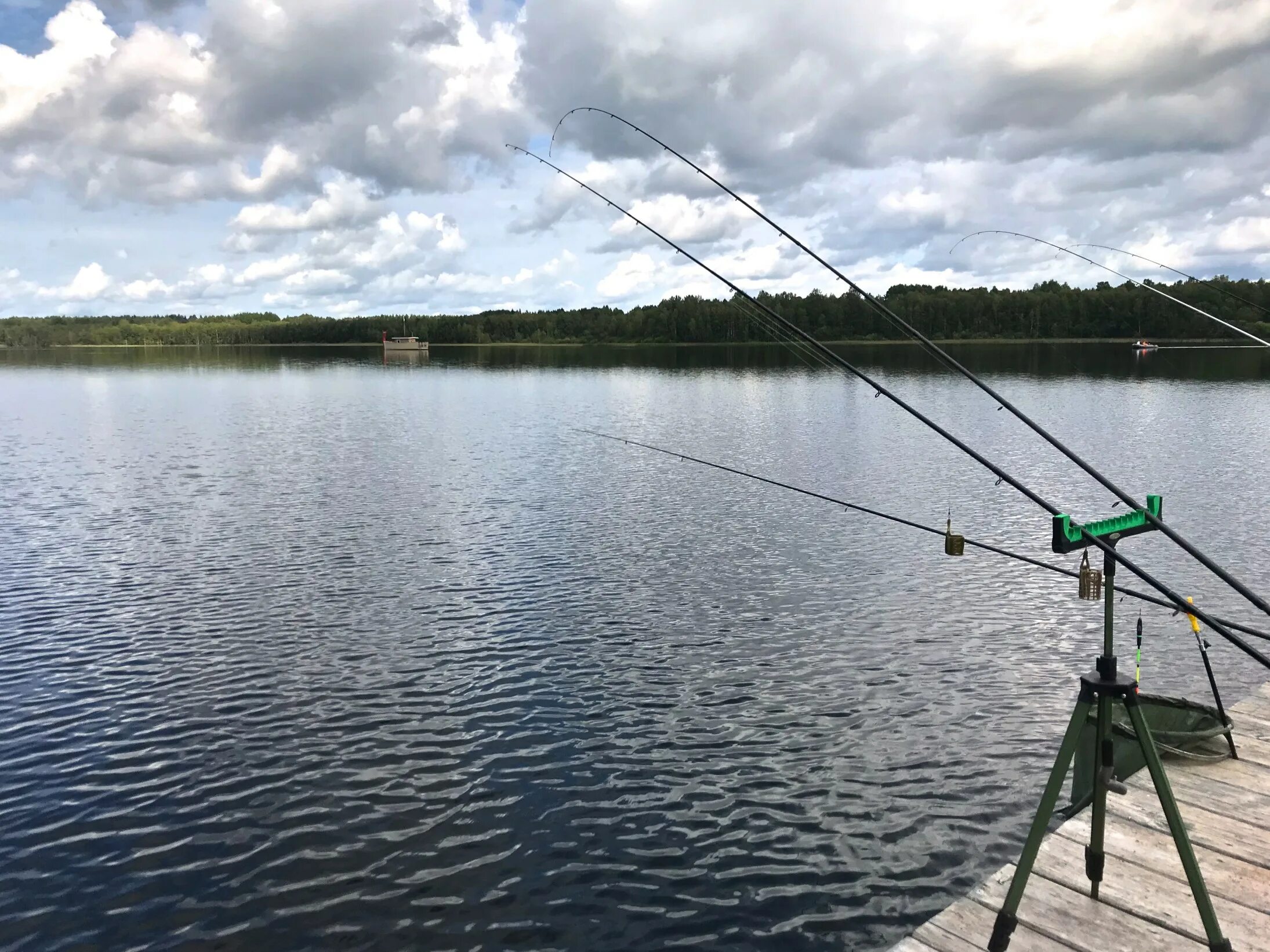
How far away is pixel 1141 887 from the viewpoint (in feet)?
23.1

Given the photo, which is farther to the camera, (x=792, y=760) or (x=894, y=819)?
(x=792, y=760)

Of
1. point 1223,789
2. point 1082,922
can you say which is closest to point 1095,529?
point 1082,922

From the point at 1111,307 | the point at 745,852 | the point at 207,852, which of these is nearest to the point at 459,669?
Answer: the point at 207,852

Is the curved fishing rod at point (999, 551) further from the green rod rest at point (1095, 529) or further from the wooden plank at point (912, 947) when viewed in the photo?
the wooden plank at point (912, 947)

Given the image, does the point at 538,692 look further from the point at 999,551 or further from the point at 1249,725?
the point at 1249,725

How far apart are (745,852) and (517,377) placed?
305 feet

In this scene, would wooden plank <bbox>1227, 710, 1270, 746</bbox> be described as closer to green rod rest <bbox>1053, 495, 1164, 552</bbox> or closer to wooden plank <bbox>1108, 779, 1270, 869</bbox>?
wooden plank <bbox>1108, 779, 1270, 869</bbox>

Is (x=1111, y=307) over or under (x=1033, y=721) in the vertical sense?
over

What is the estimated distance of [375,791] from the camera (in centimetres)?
1092

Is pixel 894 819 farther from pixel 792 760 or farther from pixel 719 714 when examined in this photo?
pixel 719 714

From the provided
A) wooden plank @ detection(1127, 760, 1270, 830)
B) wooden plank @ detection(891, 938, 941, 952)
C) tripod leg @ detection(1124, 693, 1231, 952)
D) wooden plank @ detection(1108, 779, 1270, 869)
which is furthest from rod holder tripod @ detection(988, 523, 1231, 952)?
wooden plank @ detection(1127, 760, 1270, 830)

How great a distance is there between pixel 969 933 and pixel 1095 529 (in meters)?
3.08

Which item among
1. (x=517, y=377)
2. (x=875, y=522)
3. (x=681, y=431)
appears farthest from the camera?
(x=517, y=377)

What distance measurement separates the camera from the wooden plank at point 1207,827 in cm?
757
